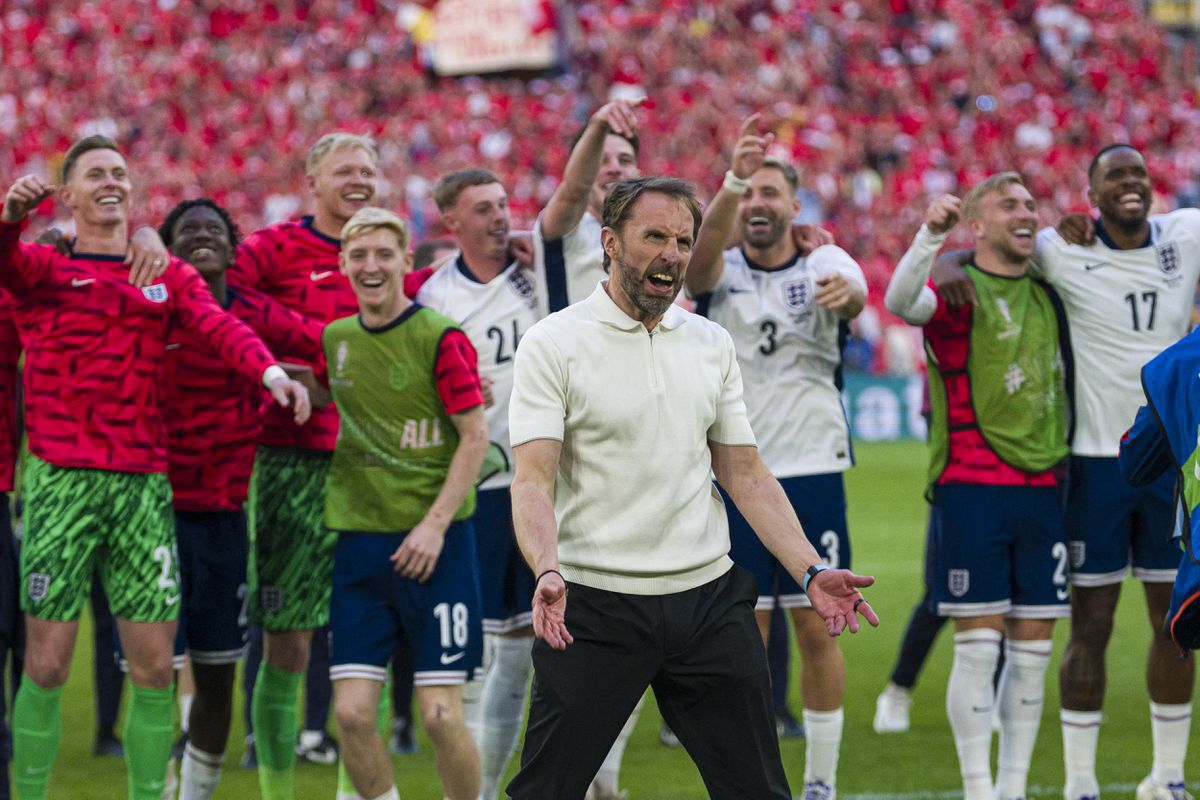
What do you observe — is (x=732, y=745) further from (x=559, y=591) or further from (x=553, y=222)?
(x=553, y=222)

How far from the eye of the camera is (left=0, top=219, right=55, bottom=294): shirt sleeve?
552 centimetres

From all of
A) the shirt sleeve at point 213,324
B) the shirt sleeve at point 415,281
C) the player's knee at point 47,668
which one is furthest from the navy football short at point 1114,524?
the player's knee at point 47,668

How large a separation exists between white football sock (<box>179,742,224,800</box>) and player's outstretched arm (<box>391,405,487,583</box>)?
4.02 ft

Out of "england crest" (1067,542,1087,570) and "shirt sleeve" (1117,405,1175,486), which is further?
"england crest" (1067,542,1087,570)

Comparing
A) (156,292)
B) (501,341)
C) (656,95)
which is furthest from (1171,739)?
(656,95)

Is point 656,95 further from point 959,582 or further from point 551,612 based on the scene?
point 551,612

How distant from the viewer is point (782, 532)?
436 cm

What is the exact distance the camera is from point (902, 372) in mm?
22859

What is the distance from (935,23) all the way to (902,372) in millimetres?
11274

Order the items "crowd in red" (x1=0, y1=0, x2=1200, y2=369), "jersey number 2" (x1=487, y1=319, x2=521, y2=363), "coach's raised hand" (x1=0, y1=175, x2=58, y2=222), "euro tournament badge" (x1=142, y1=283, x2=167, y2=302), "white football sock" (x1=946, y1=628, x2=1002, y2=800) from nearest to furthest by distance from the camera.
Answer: "coach's raised hand" (x1=0, y1=175, x2=58, y2=222) < "euro tournament badge" (x1=142, y1=283, x2=167, y2=302) < "white football sock" (x1=946, y1=628, x2=1002, y2=800) < "jersey number 2" (x1=487, y1=319, x2=521, y2=363) < "crowd in red" (x1=0, y1=0, x2=1200, y2=369)

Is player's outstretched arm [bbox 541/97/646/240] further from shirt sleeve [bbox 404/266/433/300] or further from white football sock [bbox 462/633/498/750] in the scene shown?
white football sock [bbox 462/633/498/750]

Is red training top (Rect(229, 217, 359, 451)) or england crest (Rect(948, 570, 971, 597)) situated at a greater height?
red training top (Rect(229, 217, 359, 451))

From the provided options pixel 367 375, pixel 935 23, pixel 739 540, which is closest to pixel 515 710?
pixel 739 540

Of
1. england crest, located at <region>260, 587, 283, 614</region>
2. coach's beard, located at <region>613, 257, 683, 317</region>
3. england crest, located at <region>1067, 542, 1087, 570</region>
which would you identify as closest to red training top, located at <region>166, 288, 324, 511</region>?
england crest, located at <region>260, 587, 283, 614</region>
